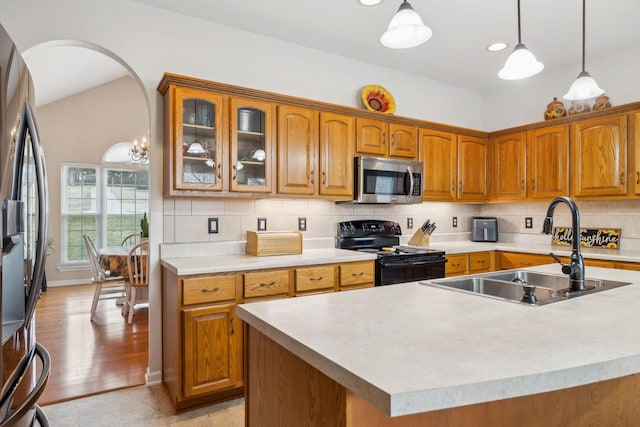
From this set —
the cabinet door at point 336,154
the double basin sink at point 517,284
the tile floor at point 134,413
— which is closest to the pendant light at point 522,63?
the double basin sink at point 517,284

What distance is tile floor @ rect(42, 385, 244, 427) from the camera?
2.23 metres

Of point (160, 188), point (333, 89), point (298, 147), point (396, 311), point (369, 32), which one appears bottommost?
point (396, 311)

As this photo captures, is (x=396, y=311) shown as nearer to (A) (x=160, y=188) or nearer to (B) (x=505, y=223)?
A: (A) (x=160, y=188)

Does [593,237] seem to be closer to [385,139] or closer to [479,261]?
[479,261]

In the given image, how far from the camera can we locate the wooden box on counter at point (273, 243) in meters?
2.89

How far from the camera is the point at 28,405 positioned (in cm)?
103

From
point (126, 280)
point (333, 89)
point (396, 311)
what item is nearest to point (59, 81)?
point (126, 280)

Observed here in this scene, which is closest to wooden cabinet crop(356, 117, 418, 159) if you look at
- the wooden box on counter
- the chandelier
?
the wooden box on counter

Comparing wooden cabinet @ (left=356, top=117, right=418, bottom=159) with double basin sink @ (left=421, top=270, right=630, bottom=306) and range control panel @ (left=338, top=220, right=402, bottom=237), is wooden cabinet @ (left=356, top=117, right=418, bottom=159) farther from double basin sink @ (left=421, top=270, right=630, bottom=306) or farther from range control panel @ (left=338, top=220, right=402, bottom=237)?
double basin sink @ (left=421, top=270, right=630, bottom=306)

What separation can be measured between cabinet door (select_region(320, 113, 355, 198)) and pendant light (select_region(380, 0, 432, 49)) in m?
1.49

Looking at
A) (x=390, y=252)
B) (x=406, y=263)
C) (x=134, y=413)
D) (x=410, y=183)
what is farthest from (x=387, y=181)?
(x=134, y=413)

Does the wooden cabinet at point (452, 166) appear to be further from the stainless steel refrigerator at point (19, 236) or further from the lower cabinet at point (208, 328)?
the stainless steel refrigerator at point (19, 236)

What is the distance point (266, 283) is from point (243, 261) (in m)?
0.23

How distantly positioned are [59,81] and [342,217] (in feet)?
14.7
